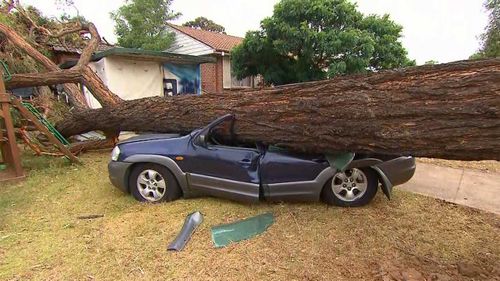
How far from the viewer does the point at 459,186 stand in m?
5.44

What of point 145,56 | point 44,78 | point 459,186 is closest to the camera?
point 459,186

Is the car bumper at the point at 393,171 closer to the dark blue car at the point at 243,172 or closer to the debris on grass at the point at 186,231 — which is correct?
the dark blue car at the point at 243,172

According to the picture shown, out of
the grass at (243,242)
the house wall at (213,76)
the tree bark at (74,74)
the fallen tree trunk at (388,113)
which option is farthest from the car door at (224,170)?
the house wall at (213,76)

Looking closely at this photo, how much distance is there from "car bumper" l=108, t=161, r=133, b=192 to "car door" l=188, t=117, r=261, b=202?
0.93m

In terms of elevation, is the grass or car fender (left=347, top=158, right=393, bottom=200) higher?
car fender (left=347, top=158, right=393, bottom=200)

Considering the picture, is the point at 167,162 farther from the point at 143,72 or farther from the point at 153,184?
the point at 143,72

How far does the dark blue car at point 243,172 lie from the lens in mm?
4121

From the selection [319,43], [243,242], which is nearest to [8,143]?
[243,242]

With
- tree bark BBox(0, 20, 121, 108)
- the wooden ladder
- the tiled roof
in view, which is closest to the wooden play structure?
the wooden ladder

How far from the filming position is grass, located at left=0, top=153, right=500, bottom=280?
2939 mm

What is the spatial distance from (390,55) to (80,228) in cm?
1233

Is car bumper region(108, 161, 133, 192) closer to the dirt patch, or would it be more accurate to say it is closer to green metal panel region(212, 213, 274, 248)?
green metal panel region(212, 213, 274, 248)

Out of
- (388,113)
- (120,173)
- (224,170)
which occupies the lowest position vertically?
(120,173)

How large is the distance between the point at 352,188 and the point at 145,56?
10.2m
